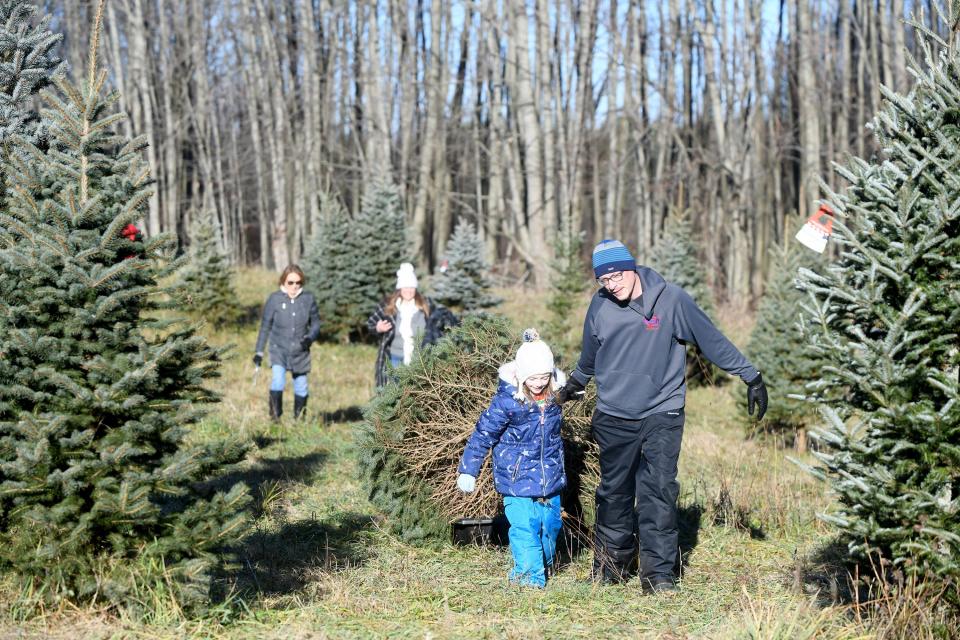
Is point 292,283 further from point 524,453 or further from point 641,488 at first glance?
point 641,488

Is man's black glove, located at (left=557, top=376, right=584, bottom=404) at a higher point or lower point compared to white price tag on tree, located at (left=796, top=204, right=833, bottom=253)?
lower

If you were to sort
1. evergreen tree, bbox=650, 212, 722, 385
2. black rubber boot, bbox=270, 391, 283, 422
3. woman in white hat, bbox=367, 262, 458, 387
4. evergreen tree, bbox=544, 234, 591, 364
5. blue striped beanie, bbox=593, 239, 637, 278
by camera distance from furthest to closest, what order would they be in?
1. evergreen tree, bbox=544, 234, 591, 364
2. evergreen tree, bbox=650, 212, 722, 385
3. black rubber boot, bbox=270, 391, 283, 422
4. woman in white hat, bbox=367, 262, 458, 387
5. blue striped beanie, bbox=593, 239, 637, 278

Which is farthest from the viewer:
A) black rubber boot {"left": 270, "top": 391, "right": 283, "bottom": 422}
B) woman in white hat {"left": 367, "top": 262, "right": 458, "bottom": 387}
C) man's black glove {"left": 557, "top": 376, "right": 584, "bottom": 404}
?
black rubber boot {"left": 270, "top": 391, "right": 283, "bottom": 422}

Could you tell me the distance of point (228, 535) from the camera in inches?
171

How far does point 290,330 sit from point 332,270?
7.52 meters

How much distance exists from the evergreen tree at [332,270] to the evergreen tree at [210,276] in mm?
1634

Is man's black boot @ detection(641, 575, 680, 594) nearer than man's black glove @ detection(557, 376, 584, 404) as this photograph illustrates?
Yes

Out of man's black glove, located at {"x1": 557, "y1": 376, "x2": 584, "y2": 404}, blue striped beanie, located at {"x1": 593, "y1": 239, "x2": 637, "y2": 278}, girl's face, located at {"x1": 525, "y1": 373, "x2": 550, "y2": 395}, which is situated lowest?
man's black glove, located at {"x1": 557, "y1": 376, "x2": 584, "y2": 404}

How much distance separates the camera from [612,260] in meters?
5.11

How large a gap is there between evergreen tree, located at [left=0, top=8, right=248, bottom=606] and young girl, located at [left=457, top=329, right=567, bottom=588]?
1.48 meters

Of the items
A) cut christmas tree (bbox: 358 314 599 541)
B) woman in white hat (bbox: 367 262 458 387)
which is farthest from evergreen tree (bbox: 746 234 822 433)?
cut christmas tree (bbox: 358 314 599 541)

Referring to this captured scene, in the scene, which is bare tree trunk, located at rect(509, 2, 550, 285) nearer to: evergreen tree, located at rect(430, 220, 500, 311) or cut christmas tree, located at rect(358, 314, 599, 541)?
evergreen tree, located at rect(430, 220, 500, 311)

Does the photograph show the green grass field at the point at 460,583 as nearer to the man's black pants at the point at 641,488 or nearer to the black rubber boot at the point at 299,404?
the man's black pants at the point at 641,488

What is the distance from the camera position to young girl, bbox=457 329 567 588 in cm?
523
